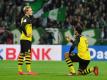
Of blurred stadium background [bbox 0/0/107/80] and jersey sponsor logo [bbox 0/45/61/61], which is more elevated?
blurred stadium background [bbox 0/0/107/80]

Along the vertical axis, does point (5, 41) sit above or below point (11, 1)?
below

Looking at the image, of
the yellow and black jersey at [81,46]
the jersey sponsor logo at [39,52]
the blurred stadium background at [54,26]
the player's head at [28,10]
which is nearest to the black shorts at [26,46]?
the player's head at [28,10]

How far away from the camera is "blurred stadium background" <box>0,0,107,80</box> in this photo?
102ft

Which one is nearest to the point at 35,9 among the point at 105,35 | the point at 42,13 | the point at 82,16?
the point at 42,13

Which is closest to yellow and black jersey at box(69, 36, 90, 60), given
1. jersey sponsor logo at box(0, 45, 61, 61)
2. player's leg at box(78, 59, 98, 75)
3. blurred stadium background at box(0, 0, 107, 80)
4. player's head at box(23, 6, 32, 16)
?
player's leg at box(78, 59, 98, 75)

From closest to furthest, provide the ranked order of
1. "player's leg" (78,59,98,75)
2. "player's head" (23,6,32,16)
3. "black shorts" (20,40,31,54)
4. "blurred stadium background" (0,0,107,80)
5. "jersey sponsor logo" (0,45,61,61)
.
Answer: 1. "player's leg" (78,59,98,75)
2. "player's head" (23,6,32,16)
3. "black shorts" (20,40,31,54)
4. "jersey sponsor logo" (0,45,61,61)
5. "blurred stadium background" (0,0,107,80)

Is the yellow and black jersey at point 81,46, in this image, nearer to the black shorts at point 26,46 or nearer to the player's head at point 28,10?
the black shorts at point 26,46

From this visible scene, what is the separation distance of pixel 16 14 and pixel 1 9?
111 cm

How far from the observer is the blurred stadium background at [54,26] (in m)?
31.1

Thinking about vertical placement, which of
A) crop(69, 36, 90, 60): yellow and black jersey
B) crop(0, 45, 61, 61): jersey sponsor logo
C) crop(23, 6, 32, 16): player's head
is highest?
crop(23, 6, 32, 16): player's head

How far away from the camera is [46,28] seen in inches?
1286

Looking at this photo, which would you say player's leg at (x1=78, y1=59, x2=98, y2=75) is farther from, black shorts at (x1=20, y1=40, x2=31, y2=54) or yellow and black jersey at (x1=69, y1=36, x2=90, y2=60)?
black shorts at (x1=20, y1=40, x2=31, y2=54)

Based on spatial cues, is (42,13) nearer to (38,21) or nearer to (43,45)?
(38,21)

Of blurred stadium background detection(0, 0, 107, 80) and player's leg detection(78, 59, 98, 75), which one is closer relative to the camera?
player's leg detection(78, 59, 98, 75)
